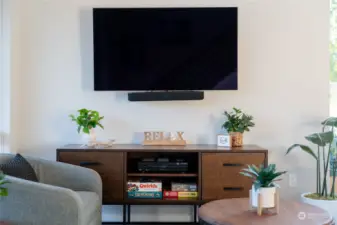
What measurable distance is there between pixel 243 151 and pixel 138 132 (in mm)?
982

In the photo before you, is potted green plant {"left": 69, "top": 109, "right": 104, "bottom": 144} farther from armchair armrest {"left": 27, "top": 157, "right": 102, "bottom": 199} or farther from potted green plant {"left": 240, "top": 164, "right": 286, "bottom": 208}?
potted green plant {"left": 240, "top": 164, "right": 286, "bottom": 208}

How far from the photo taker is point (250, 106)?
369cm

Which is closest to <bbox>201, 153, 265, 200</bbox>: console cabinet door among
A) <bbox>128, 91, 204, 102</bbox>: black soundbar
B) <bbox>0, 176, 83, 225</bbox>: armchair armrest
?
<bbox>128, 91, 204, 102</bbox>: black soundbar

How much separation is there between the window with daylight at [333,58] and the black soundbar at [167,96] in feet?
4.09

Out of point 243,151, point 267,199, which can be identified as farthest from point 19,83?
point 267,199

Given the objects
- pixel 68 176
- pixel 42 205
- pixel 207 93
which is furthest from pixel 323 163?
pixel 42 205

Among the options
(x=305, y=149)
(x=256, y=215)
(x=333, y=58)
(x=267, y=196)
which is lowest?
(x=256, y=215)

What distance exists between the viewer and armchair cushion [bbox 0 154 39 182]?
2.82 meters

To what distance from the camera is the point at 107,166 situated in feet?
10.9

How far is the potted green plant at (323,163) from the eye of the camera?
3.22m

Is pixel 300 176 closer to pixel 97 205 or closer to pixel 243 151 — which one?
pixel 243 151

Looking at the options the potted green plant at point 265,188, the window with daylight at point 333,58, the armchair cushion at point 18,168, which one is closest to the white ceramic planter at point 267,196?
the potted green plant at point 265,188

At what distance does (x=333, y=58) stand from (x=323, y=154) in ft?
3.06

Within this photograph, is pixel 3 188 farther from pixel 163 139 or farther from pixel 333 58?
pixel 333 58
